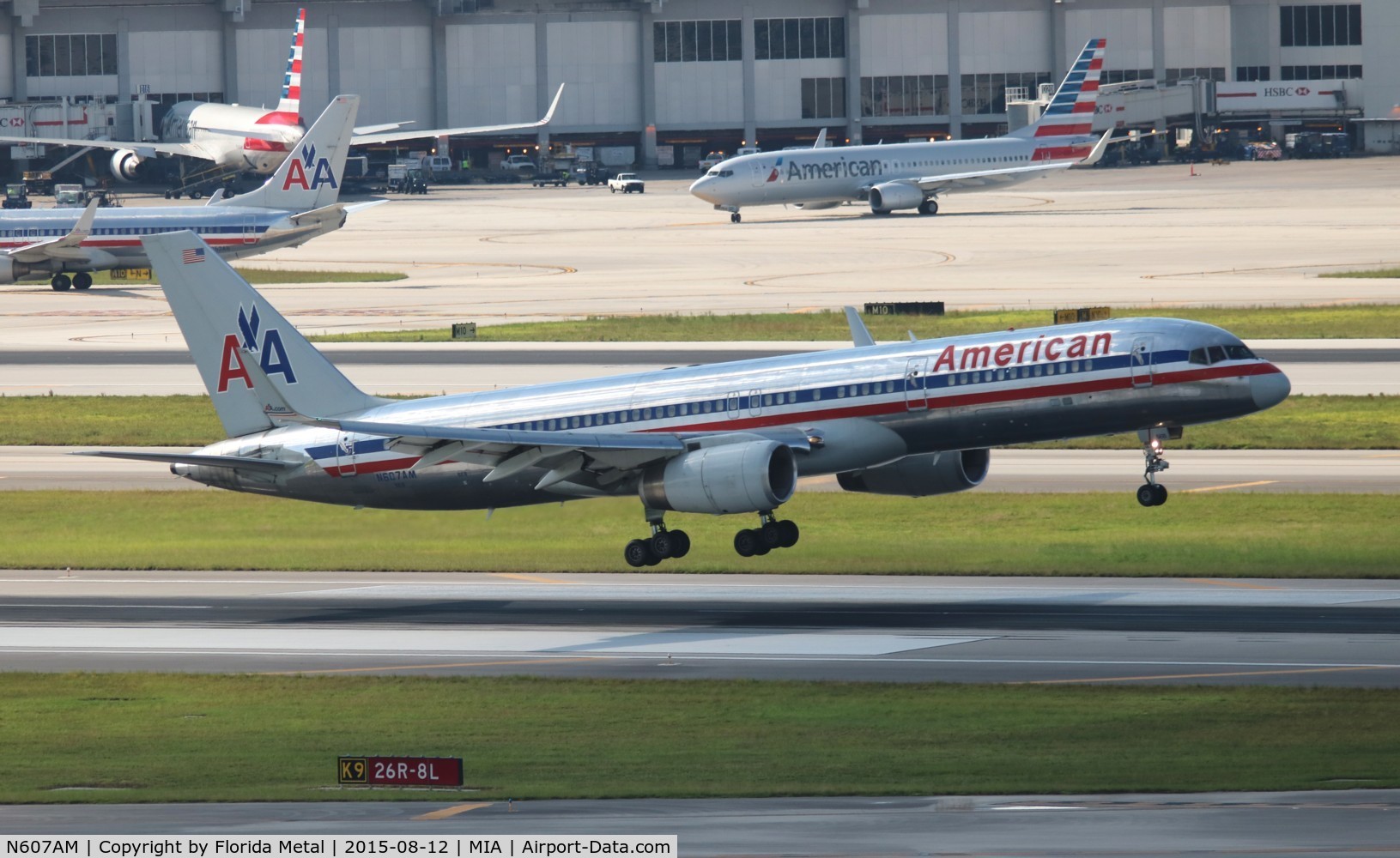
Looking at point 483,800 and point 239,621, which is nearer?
point 483,800

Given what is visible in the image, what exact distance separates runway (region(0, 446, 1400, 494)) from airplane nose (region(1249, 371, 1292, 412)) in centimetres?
1614

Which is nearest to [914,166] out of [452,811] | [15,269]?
[15,269]

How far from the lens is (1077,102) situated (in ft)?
614

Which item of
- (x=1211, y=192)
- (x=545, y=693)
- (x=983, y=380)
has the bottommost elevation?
(x=545, y=693)

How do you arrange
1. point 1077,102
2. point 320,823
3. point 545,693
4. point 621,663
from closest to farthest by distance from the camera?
point 320,823, point 545,693, point 621,663, point 1077,102

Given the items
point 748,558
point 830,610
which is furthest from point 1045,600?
point 748,558

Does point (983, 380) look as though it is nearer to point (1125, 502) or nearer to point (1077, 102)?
point (1125, 502)

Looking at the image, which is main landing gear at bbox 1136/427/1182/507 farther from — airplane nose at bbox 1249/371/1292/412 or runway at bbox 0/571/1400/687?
runway at bbox 0/571/1400/687

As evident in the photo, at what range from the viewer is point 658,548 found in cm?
5141

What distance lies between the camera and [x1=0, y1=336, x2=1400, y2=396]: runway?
88375 mm

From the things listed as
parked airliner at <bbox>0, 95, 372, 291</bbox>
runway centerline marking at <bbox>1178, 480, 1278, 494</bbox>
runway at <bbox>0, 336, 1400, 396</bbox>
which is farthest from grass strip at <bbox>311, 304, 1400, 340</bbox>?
runway centerline marking at <bbox>1178, 480, 1278, 494</bbox>

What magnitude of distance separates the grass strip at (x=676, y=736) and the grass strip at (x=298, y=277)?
Answer: 103 m

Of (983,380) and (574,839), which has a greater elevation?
(983,380)

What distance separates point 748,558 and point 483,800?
90.3 feet
